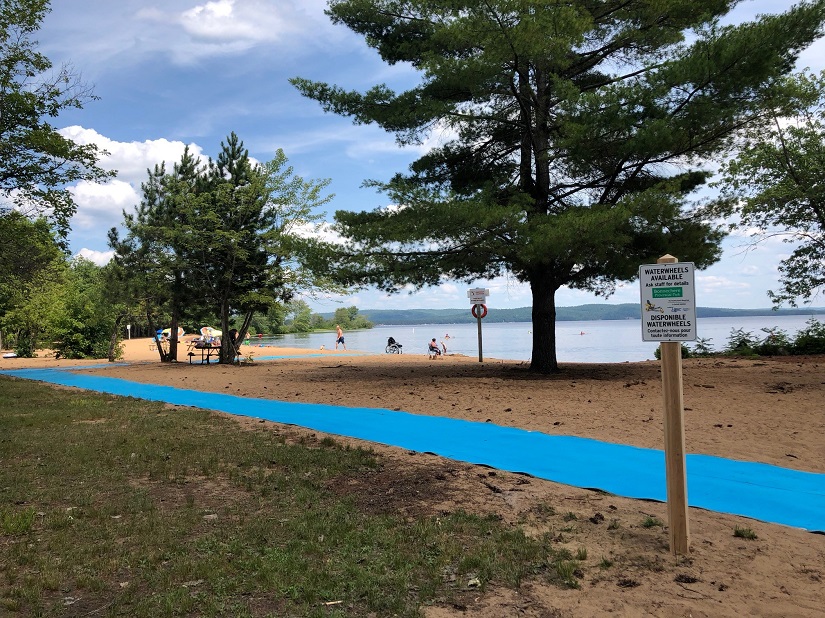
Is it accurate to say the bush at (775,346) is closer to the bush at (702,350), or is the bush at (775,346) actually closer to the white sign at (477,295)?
the bush at (702,350)

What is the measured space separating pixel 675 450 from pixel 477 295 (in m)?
15.3

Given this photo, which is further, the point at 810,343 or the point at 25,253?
the point at 810,343

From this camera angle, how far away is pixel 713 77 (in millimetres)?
10344

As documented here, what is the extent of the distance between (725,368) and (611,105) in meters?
6.79

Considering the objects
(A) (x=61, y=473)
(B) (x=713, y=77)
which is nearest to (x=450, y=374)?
(B) (x=713, y=77)

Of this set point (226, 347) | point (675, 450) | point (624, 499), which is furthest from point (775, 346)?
point (226, 347)

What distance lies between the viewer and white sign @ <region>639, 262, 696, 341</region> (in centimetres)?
339

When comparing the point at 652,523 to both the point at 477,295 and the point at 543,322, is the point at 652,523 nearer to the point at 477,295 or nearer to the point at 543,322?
the point at 543,322

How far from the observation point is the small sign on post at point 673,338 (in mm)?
3363

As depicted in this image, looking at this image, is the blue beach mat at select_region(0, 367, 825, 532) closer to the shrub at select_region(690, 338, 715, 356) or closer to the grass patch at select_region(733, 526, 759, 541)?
the grass patch at select_region(733, 526, 759, 541)

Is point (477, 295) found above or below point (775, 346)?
above

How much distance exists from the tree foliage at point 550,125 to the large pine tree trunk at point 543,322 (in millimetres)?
41

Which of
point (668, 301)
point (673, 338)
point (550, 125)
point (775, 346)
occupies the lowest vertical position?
point (775, 346)

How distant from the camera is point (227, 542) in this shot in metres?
3.57
